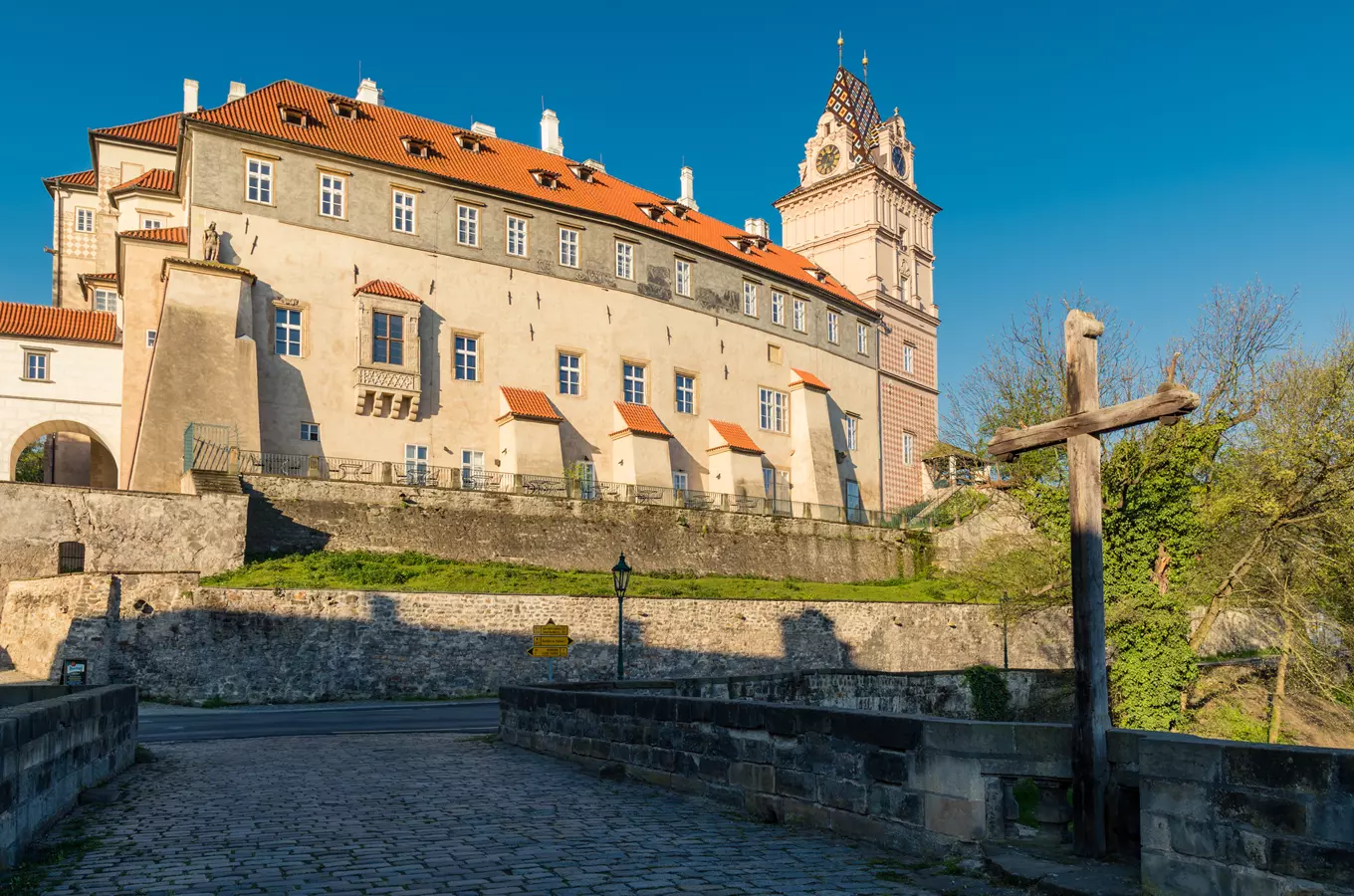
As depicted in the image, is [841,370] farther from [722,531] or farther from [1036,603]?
[1036,603]

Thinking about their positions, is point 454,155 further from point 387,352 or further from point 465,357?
point 387,352

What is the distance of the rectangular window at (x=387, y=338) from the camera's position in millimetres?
36469

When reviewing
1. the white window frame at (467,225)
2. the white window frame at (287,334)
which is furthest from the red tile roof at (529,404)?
the white window frame at (287,334)

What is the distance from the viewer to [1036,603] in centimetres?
2814

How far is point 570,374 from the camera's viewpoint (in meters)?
42.5

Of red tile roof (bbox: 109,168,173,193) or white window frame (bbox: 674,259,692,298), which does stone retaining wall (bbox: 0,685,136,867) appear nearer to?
red tile roof (bbox: 109,168,173,193)

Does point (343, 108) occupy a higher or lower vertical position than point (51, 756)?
higher

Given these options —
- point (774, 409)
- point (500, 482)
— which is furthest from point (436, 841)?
point (774, 409)

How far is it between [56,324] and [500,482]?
19.1 metres

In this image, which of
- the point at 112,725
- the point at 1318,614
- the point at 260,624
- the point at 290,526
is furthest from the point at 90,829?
the point at 1318,614

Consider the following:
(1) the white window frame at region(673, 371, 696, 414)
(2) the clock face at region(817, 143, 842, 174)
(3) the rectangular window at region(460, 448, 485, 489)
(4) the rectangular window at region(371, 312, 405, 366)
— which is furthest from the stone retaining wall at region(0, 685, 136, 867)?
(2) the clock face at region(817, 143, 842, 174)

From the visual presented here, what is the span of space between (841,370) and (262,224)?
30744 mm

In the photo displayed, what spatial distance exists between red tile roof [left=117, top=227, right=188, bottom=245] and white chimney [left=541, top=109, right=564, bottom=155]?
19.9m

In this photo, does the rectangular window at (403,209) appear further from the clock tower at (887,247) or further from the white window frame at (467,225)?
the clock tower at (887,247)
